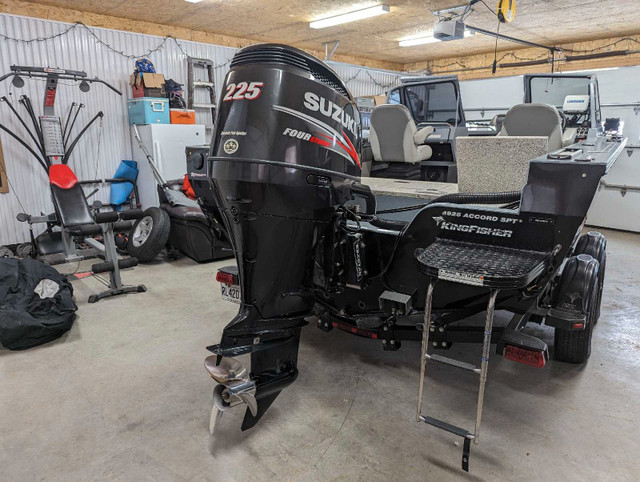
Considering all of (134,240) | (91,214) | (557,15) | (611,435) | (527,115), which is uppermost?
(557,15)

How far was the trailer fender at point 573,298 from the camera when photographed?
210 cm

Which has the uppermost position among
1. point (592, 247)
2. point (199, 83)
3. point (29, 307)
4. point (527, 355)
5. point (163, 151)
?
point (199, 83)

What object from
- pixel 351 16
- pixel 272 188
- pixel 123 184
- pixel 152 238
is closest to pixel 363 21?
pixel 351 16

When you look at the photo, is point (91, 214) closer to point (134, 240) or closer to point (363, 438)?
point (134, 240)

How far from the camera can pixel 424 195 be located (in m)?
2.33

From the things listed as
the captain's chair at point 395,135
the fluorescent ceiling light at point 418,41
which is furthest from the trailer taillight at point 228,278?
the fluorescent ceiling light at point 418,41

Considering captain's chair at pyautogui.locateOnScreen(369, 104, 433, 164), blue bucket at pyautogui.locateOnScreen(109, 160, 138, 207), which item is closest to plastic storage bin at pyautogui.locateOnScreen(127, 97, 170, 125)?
blue bucket at pyautogui.locateOnScreen(109, 160, 138, 207)

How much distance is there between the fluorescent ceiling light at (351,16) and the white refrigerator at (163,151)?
2.65 metres

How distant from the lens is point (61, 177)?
14.2 feet

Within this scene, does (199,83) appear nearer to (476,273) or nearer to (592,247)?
(592,247)

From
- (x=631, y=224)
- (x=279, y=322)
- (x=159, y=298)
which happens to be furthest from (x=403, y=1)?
(x=279, y=322)

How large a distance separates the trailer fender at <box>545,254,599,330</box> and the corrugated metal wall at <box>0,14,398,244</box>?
5.83 meters

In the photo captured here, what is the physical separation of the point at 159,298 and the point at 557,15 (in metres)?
7.01

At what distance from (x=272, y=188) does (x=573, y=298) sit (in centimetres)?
157
